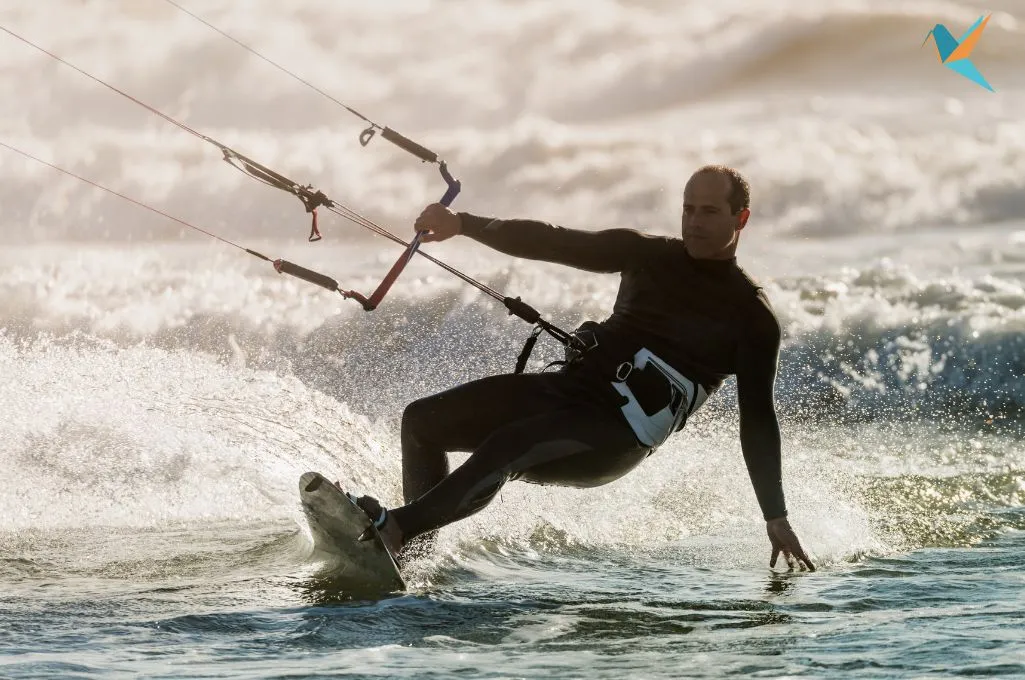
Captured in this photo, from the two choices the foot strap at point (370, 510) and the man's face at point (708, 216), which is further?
the man's face at point (708, 216)

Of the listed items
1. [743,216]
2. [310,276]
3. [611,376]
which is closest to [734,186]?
[743,216]

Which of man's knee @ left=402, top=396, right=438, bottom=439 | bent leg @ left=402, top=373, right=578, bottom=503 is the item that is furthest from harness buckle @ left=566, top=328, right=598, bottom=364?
man's knee @ left=402, top=396, right=438, bottom=439

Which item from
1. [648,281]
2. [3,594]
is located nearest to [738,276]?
[648,281]

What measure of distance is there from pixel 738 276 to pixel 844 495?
5.31 meters

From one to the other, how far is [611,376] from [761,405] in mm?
807

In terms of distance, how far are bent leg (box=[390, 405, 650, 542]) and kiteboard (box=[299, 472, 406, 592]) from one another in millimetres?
166

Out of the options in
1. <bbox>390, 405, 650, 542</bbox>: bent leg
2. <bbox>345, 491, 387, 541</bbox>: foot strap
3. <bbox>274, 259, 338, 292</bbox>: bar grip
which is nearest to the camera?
<bbox>345, 491, 387, 541</bbox>: foot strap

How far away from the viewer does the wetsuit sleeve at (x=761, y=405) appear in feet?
20.7

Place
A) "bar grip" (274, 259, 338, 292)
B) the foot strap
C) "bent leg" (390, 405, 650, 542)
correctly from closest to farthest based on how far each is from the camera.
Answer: the foot strap → "bent leg" (390, 405, 650, 542) → "bar grip" (274, 259, 338, 292)

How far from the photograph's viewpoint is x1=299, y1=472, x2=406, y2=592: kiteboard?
18.5 ft

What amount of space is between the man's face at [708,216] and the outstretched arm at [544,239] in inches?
9.8

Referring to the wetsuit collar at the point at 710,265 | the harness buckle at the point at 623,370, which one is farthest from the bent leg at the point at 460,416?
the wetsuit collar at the point at 710,265

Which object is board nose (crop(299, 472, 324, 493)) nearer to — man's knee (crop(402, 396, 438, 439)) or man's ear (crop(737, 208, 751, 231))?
man's knee (crop(402, 396, 438, 439))

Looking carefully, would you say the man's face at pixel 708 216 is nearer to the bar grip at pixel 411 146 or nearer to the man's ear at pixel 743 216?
the man's ear at pixel 743 216
